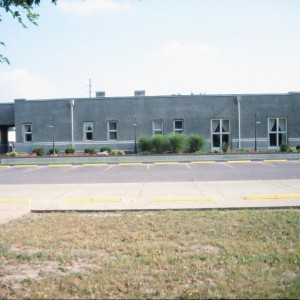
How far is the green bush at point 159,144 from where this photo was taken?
27438 millimetres

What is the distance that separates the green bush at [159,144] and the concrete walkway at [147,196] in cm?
1399

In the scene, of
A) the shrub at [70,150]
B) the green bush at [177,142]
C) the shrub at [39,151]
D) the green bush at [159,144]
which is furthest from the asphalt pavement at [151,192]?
the shrub at [39,151]

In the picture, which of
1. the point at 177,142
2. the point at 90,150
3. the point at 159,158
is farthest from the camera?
the point at 90,150

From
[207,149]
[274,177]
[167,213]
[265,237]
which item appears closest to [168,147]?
[207,149]

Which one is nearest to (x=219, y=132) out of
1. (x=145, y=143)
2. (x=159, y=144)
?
(x=159, y=144)

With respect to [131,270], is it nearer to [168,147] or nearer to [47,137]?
[168,147]

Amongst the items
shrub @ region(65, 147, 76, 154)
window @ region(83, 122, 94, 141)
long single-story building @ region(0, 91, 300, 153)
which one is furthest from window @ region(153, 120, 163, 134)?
shrub @ region(65, 147, 76, 154)

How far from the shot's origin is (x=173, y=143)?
1077 inches

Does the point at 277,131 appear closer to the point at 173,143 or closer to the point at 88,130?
the point at 173,143

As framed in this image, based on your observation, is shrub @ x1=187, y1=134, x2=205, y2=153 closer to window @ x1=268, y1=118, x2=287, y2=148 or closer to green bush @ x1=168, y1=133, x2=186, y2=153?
green bush @ x1=168, y1=133, x2=186, y2=153

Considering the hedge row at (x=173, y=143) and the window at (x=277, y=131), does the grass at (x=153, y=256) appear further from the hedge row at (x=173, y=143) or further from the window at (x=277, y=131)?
the window at (x=277, y=131)

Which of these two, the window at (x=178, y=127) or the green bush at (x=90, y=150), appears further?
the window at (x=178, y=127)

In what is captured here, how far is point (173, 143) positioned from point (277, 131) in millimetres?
9372

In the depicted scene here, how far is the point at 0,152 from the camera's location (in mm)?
34969
